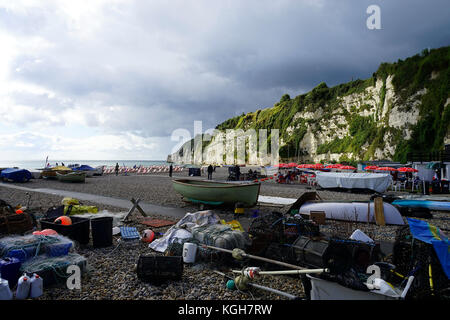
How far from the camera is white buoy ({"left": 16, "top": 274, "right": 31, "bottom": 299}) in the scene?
4.20m

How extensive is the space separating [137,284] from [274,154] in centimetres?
8704

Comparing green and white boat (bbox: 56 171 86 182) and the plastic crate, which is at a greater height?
green and white boat (bbox: 56 171 86 182)

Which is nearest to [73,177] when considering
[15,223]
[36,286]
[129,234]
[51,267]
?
[15,223]

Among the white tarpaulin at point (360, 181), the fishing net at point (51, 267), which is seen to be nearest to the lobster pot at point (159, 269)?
the fishing net at point (51, 267)

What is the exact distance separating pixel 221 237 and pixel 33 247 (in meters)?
3.89

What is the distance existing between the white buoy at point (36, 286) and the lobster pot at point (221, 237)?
125 inches

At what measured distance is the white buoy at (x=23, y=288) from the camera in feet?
13.8

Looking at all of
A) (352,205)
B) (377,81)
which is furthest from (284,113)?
(352,205)

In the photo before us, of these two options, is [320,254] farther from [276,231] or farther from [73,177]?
[73,177]

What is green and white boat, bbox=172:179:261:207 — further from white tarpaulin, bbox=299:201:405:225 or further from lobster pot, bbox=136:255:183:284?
lobster pot, bbox=136:255:183:284

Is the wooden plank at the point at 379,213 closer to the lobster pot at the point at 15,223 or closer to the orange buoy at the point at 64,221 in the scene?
the orange buoy at the point at 64,221

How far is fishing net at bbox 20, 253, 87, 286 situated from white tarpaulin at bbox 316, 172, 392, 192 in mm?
18900

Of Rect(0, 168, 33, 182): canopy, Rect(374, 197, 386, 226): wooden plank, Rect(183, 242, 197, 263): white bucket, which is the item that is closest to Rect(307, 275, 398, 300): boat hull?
Rect(183, 242, 197, 263): white bucket
